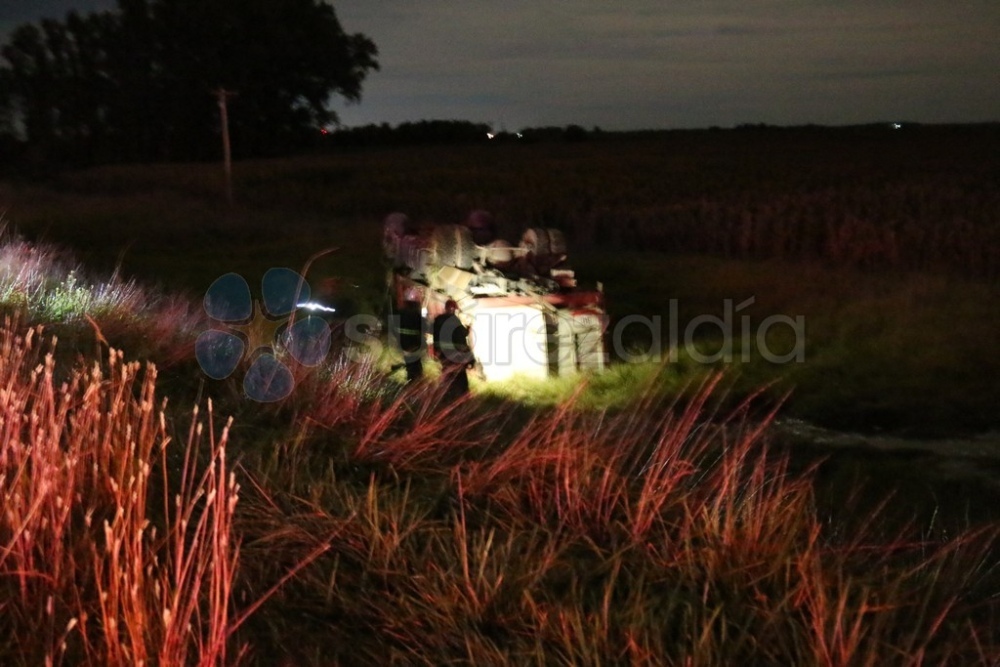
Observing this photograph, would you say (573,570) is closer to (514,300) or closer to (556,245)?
(514,300)

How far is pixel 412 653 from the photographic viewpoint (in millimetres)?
3613

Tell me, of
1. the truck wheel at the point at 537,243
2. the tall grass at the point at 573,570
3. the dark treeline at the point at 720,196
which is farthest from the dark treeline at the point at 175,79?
the tall grass at the point at 573,570

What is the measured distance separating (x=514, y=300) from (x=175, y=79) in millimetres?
64512

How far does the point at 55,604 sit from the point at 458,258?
7.06 metres

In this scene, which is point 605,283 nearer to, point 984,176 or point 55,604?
point 55,604

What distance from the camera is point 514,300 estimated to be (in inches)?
387

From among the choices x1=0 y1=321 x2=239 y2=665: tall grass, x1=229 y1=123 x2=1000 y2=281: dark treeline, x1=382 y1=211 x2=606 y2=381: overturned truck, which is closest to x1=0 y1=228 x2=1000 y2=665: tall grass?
x1=0 y1=321 x2=239 y2=665: tall grass

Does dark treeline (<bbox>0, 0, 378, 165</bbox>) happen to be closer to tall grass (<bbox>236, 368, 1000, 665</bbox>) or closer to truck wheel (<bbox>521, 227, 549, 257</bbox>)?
truck wheel (<bbox>521, 227, 549, 257</bbox>)

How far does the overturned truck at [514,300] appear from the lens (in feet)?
32.5

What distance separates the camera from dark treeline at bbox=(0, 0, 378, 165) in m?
66.1

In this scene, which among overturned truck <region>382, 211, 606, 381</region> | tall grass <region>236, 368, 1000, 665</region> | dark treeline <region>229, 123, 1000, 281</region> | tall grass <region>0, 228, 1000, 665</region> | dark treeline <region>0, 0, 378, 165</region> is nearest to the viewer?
tall grass <region>0, 228, 1000, 665</region>

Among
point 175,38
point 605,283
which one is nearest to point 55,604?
point 605,283

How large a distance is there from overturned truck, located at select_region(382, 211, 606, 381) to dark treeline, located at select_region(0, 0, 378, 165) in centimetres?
5592

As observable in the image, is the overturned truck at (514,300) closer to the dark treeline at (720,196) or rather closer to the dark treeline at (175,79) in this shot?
the dark treeline at (720,196)
